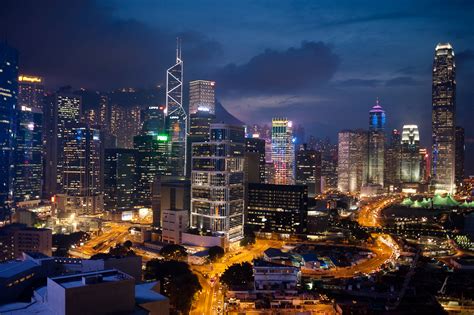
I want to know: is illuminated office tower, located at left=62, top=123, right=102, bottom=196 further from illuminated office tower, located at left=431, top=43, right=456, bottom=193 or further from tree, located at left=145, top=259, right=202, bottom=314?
illuminated office tower, located at left=431, top=43, right=456, bottom=193

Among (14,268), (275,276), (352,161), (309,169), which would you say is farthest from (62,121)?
(352,161)

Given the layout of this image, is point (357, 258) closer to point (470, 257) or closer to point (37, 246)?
point (470, 257)

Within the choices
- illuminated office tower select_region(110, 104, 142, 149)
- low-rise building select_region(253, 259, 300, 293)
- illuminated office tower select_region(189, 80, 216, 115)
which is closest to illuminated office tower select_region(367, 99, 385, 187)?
illuminated office tower select_region(189, 80, 216, 115)

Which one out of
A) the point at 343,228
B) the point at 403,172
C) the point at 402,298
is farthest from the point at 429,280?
the point at 403,172

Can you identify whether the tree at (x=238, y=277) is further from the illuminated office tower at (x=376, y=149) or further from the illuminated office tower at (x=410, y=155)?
the illuminated office tower at (x=410, y=155)

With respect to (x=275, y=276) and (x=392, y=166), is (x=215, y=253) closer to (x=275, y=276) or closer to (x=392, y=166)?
(x=275, y=276)
